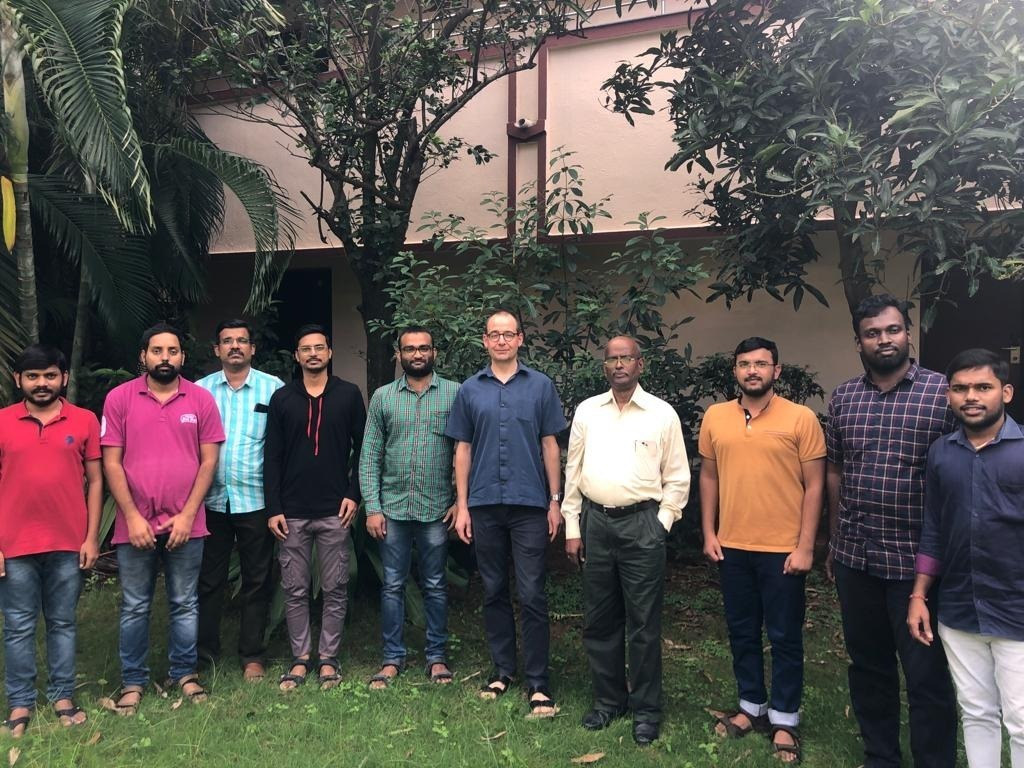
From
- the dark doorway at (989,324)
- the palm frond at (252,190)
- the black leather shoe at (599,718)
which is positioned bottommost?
the black leather shoe at (599,718)

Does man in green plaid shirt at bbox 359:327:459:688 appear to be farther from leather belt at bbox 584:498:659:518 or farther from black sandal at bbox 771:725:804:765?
black sandal at bbox 771:725:804:765

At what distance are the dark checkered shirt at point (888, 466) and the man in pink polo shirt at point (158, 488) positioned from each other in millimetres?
3201

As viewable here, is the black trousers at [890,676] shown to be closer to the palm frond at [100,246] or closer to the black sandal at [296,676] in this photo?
the black sandal at [296,676]

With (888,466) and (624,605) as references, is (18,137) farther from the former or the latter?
(888,466)

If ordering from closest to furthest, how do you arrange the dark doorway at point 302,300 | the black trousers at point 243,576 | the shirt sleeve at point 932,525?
the shirt sleeve at point 932,525 < the black trousers at point 243,576 < the dark doorway at point 302,300

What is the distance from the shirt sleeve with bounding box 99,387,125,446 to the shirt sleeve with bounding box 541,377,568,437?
2.22 metres

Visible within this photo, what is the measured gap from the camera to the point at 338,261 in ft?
29.8

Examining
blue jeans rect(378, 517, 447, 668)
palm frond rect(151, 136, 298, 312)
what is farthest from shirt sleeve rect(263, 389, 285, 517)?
palm frond rect(151, 136, 298, 312)

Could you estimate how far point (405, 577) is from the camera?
4.41 metres

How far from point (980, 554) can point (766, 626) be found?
1072 mm

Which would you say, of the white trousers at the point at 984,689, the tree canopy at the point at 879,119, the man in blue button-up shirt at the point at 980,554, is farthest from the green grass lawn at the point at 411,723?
the tree canopy at the point at 879,119

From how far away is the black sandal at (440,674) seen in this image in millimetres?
4348

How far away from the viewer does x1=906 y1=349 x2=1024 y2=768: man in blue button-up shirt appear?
9.19 ft

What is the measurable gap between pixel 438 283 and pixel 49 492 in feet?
8.90
